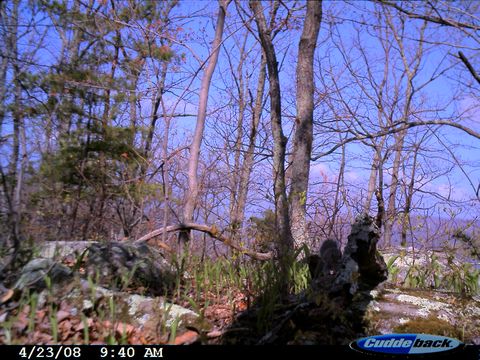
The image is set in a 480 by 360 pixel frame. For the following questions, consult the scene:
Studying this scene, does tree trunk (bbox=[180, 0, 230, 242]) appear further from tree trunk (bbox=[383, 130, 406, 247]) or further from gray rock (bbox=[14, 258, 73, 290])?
gray rock (bbox=[14, 258, 73, 290])

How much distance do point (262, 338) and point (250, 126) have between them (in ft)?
38.4

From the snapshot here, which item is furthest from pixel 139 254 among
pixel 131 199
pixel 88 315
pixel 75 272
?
pixel 131 199

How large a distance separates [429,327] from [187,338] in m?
1.72

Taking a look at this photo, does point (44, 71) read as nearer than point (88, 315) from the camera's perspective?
No

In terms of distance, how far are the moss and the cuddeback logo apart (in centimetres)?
12

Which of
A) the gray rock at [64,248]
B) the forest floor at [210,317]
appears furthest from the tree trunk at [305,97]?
the gray rock at [64,248]

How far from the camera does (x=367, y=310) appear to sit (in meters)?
2.97

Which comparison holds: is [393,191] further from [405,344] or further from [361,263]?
[405,344]

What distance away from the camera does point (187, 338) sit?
2494mm

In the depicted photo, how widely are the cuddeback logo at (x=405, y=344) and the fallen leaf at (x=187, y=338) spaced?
3.22 feet

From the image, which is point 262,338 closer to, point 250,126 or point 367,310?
point 367,310

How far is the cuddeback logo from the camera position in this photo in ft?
8.41

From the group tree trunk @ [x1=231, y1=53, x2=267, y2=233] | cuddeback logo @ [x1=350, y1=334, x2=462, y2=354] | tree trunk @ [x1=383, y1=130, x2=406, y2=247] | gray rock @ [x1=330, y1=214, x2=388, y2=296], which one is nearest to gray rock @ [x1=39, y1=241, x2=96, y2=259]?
gray rock @ [x1=330, y1=214, x2=388, y2=296]

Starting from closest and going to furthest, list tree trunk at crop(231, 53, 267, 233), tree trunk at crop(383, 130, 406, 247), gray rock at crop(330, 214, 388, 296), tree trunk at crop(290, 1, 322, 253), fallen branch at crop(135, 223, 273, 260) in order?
gray rock at crop(330, 214, 388, 296), fallen branch at crop(135, 223, 273, 260), tree trunk at crop(290, 1, 322, 253), tree trunk at crop(383, 130, 406, 247), tree trunk at crop(231, 53, 267, 233)
